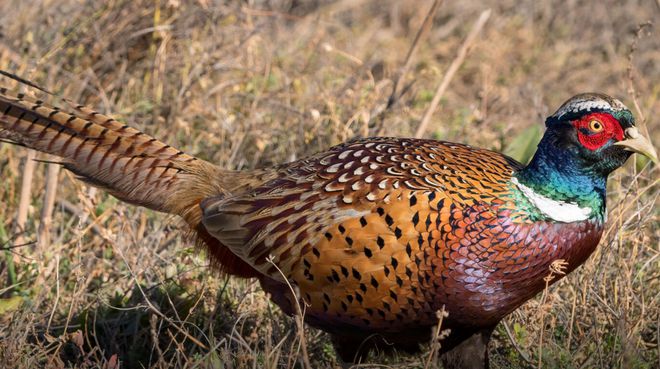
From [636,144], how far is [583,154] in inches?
7.2

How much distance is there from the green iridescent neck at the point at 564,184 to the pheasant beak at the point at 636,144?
0.51 ft

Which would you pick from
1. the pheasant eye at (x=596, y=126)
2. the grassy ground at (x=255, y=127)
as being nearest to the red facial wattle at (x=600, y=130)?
the pheasant eye at (x=596, y=126)

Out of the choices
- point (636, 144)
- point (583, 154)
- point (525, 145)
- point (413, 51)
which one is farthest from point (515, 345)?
point (413, 51)

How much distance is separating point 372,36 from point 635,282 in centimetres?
441

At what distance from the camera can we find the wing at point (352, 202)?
345cm

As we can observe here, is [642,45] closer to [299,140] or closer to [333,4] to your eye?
[333,4]

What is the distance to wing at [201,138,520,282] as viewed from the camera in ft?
11.3

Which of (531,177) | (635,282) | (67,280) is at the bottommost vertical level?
(67,280)

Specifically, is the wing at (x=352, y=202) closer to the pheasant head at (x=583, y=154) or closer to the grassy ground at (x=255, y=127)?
the pheasant head at (x=583, y=154)

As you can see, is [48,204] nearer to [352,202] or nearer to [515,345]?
[352,202]

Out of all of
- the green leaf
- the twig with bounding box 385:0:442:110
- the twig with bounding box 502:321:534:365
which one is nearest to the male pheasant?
the twig with bounding box 502:321:534:365

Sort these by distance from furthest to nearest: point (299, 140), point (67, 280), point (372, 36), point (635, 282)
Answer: point (372, 36) < point (299, 140) < point (67, 280) < point (635, 282)

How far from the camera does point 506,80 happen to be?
25.4 ft

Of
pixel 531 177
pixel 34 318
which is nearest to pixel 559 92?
pixel 531 177
